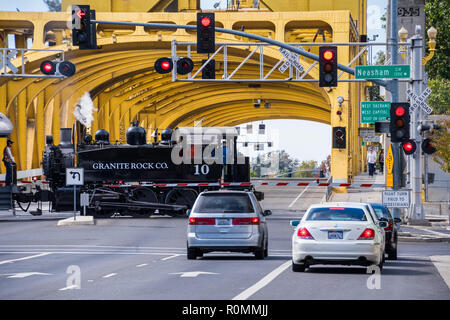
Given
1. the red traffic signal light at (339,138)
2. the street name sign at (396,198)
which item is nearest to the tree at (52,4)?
the red traffic signal light at (339,138)

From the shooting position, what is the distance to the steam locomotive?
4088 cm

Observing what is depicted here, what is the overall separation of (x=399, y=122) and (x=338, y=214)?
32.6 feet

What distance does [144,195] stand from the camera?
41219 mm

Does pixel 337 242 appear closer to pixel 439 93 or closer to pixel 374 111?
pixel 374 111

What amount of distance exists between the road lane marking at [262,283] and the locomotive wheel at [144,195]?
19946 millimetres

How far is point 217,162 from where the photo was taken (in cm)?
4209

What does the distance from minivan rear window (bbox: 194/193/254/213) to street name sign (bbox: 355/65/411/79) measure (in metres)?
8.59

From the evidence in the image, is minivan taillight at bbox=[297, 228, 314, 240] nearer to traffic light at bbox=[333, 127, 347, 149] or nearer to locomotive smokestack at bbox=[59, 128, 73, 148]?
locomotive smokestack at bbox=[59, 128, 73, 148]

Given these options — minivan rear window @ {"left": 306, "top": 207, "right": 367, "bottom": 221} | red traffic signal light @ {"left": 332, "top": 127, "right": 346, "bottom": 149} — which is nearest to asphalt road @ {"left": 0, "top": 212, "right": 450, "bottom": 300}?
minivan rear window @ {"left": 306, "top": 207, "right": 367, "bottom": 221}

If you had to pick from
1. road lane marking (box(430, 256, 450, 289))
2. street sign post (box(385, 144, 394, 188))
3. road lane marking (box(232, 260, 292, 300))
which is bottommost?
road lane marking (box(430, 256, 450, 289))

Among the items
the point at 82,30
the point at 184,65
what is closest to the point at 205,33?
the point at 82,30

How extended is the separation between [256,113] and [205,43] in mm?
75323

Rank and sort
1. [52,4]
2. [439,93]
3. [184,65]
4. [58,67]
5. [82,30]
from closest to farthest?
1. [82,30]
2. [184,65]
3. [58,67]
4. [439,93]
5. [52,4]

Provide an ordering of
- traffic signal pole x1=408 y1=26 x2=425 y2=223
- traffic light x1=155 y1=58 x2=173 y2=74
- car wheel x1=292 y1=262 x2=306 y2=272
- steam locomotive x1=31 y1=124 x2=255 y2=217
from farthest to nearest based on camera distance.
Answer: steam locomotive x1=31 y1=124 x2=255 y2=217 < traffic signal pole x1=408 y1=26 x2=425 y2=223 < traffic light x1=155 y1=58 x2=173 y2=74 < car wheel x1=292 y1=262 x2=306 y2=272
